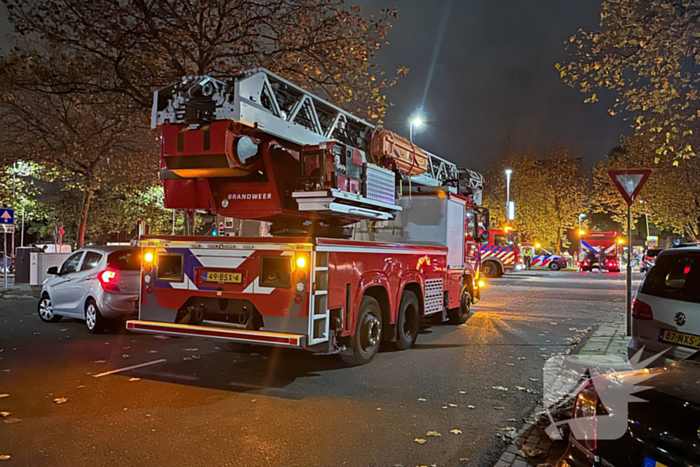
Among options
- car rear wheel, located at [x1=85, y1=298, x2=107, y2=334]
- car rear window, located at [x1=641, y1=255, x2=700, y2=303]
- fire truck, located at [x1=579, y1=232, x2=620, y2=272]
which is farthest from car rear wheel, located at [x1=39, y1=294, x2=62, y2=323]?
fire truck, located at [x1=579, y1=232, x2=620, y2=272]

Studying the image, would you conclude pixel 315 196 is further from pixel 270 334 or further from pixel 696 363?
pixel 696 363

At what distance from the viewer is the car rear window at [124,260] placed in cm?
970

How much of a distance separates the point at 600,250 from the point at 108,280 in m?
40.0

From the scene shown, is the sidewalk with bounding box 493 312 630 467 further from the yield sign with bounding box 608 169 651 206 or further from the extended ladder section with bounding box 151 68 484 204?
the extended ladder section with bounding box 151 68 484 204

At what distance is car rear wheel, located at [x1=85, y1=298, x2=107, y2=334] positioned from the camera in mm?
9688

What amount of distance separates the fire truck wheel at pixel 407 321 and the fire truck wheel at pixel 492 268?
76.8 ft

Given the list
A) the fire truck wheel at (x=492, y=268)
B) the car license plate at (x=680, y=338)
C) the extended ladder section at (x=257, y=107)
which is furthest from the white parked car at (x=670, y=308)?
the fire truck wheel at (x=492, y=268)

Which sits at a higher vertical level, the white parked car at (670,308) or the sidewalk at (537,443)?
the white parked car at (670,308)

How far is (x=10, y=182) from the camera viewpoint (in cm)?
2850

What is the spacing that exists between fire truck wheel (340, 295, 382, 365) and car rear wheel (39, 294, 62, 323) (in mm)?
6906

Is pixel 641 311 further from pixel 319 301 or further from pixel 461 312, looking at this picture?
pixel 461 312

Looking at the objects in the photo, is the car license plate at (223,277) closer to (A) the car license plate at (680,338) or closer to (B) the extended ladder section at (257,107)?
(B) the extended ladder section at (257,107)

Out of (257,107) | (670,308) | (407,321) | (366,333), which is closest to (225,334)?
(366,333)

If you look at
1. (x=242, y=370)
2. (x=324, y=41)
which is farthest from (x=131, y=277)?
(x=324, y=41)
